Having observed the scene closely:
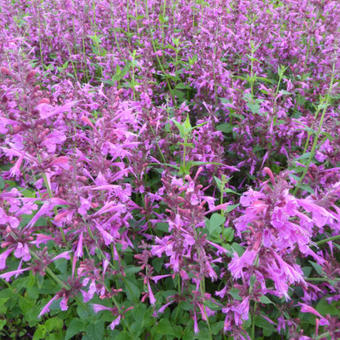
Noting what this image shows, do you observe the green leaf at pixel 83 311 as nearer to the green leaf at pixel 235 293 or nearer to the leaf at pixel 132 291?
the leaf at pixel 132 291

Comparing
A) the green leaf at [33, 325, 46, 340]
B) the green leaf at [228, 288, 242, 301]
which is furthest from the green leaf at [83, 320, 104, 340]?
the green leaf at [228, 288, 242, 301]

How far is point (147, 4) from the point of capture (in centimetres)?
650

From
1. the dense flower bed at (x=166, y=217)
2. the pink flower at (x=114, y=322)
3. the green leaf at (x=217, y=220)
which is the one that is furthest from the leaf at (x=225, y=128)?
the pink flower at (x=114, y=322)

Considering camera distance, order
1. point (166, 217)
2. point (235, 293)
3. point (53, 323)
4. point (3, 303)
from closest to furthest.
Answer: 1. point (235, 293)
2. point (53, 323)
3. point (3, 303)
4. point (166, 217)

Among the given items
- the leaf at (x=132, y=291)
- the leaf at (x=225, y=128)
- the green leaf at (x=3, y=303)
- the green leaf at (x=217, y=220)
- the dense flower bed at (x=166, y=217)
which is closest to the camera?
the dense flower bed at (x=166, y=217)

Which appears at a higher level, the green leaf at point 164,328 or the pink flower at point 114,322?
the pink flower at point 114,322

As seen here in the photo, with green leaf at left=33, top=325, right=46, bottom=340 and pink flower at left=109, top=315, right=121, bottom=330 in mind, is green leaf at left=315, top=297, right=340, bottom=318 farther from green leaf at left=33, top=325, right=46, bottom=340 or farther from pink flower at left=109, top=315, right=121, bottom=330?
green leaf at left=33, top=325, right=46, bottom=340

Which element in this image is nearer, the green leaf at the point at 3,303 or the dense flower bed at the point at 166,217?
the dense flower bed at the point at 166,217

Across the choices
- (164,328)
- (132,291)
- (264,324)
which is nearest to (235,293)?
(264,324)

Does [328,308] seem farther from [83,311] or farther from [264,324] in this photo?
[83,311]

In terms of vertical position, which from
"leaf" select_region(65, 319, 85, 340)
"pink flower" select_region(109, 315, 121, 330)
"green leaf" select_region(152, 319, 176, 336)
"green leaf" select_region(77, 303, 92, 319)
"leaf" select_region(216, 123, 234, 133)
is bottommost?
"leaf" select_region(65, 319, 85, 340)

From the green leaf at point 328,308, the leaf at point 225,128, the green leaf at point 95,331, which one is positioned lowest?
the green leaf at point 95,331

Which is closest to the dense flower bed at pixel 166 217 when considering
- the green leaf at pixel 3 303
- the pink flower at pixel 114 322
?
the pink flower at pixel 114 322

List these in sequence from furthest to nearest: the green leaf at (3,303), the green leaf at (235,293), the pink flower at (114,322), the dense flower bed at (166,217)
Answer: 1. the green leaf at (3,303)
2. the pink flower at (114,322)
3. the green leaf at (235,293)
4. the dense flower bed at (166,217)
